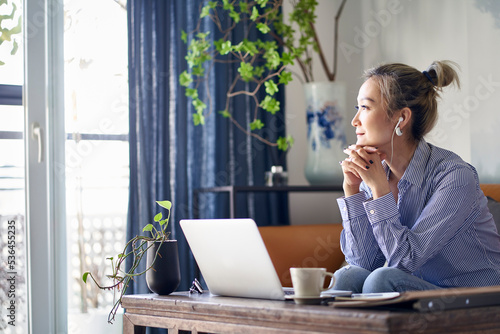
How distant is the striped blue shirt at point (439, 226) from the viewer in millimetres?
1454

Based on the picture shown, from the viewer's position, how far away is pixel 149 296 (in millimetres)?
1492

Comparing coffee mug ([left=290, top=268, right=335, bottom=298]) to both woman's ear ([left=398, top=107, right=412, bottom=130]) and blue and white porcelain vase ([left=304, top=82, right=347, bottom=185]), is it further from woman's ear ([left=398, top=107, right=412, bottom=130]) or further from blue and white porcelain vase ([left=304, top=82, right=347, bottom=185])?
blue and white porcelain vase ([left=304, top=82, right=347, bottom=185])

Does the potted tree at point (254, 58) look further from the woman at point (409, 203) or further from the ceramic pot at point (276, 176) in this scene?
the woman at point (409, 203)

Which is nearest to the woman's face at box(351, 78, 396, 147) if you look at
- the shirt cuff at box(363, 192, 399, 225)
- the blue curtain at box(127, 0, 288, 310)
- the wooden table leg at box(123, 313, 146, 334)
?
the shirt cuff at box(363, 192, 399, 225)

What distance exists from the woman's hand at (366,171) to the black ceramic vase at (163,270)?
0.51 m

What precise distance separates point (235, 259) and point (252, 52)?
1.57 meters

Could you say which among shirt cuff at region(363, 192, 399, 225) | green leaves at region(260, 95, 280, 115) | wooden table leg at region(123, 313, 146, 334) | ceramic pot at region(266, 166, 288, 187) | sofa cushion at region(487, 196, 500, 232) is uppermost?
green leaves at region(260, 95, 280, 115)

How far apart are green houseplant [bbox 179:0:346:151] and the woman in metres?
1.01

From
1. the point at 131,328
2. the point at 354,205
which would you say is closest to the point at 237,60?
the point at 354,205

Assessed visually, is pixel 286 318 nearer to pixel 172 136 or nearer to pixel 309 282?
pixel 309 282

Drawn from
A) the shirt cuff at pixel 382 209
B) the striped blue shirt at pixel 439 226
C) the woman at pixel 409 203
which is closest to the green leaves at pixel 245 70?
the woman at pixel 409 203

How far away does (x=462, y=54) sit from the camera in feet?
8.38

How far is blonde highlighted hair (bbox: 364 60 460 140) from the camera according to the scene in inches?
68.6

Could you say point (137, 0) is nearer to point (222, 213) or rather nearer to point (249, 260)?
point (222, 213)
